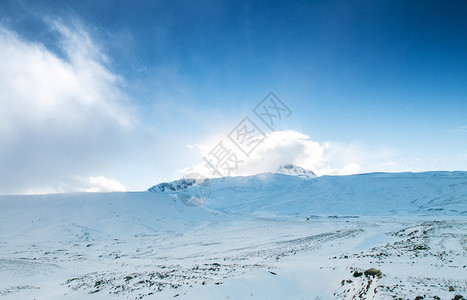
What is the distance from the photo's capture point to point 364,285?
32.4ft

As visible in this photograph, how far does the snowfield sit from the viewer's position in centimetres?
1207

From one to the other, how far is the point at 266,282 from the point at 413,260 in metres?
9.35

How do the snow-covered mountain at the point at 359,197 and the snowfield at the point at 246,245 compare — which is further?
the snow-covered mountain at the point at 359,197

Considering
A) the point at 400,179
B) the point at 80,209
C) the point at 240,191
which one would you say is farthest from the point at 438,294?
the point at 240,191

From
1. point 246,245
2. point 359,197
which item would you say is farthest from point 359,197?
point 246,245

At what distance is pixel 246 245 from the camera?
35.3 m

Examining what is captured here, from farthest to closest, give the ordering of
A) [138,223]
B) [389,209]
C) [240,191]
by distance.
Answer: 1. [240,191]
2. [389,209]
3. [138,223]

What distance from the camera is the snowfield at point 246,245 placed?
1207 centimetres

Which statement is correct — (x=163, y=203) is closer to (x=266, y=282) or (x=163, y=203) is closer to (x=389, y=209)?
(x=266, y=282)

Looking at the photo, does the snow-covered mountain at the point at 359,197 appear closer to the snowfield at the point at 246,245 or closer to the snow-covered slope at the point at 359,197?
the snow-covered slope at the point at 359,197

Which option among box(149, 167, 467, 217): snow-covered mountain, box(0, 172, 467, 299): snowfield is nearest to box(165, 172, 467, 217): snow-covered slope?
box(149, 167, 467, 217): snow-covered mountain

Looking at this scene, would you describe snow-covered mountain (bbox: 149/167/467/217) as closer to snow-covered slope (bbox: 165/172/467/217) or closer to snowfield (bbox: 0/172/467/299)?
snow-covered slope (bbox: 165/172/467/217)

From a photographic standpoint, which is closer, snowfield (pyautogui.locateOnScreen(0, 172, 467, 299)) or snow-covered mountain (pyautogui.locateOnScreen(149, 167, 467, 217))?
snowfield (pyautogui.locateOnScreen(0, 172, 467, 299))

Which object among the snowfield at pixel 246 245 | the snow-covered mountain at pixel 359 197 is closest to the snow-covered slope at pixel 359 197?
the snow-covered mountain at pixel 359 197
